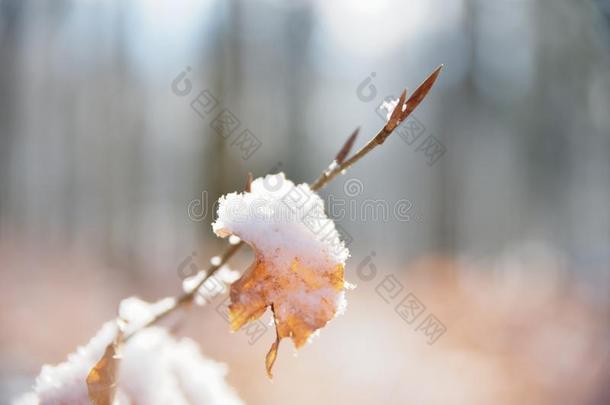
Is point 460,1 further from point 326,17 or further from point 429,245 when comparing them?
point 429,245

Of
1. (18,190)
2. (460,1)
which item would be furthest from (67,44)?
(460,1)

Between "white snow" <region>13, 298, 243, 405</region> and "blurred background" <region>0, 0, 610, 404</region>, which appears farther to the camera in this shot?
"blurred background" <region>0, 0, 610, 404</region>

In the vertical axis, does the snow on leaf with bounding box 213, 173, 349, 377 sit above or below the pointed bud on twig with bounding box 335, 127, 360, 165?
below

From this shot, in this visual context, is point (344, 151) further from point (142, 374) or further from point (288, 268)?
point (142, 374)

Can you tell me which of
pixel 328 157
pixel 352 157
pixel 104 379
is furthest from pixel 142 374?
pixel 328 157

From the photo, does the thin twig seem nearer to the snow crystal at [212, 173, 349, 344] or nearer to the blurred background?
the snow crystal at [212, 173, 349, 344]

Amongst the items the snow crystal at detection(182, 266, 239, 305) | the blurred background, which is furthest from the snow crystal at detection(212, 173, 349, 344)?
the blurred background

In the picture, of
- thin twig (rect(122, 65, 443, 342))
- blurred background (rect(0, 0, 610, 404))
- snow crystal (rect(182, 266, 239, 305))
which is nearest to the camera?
thin twig (rect(122, 65, 443, 342))
